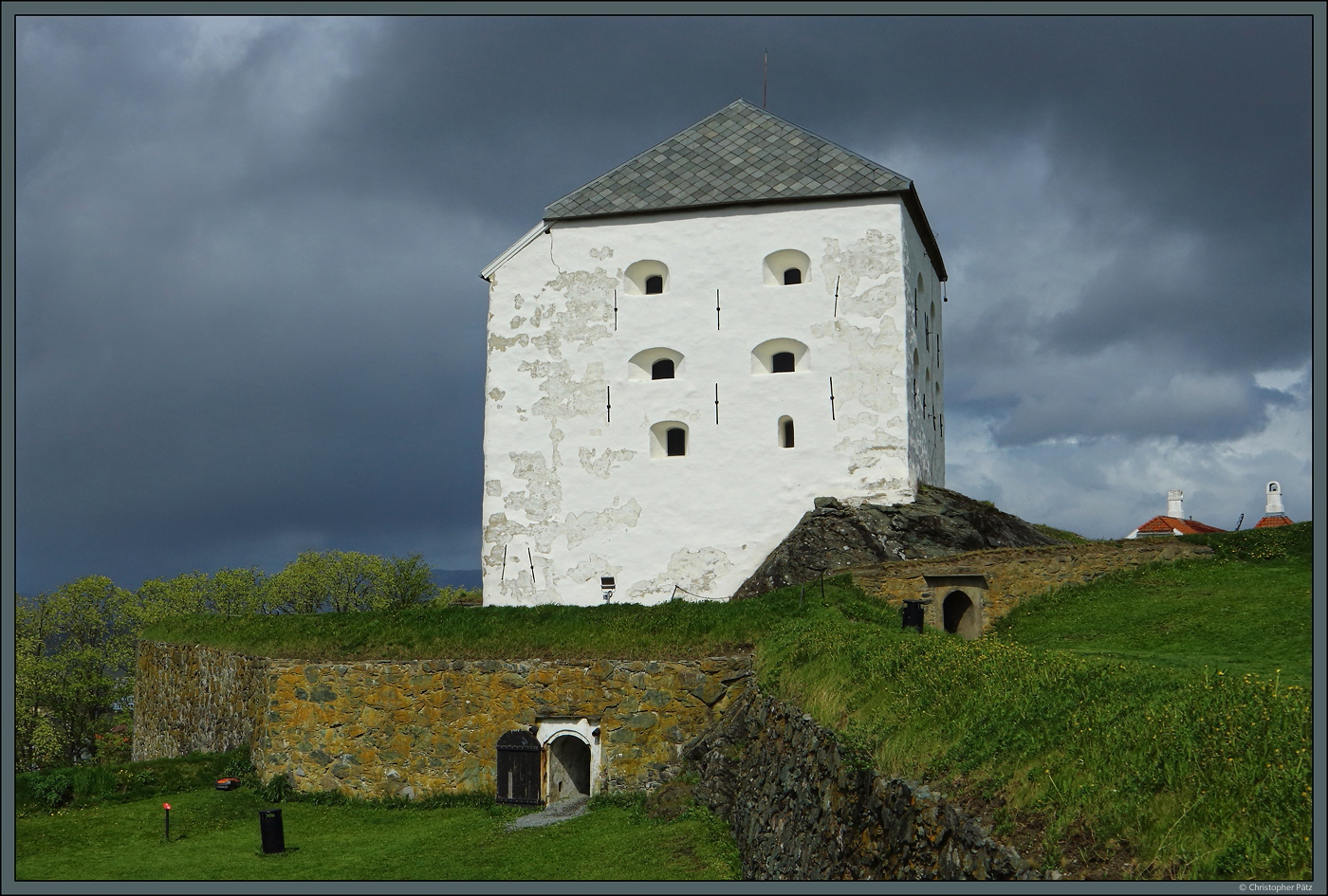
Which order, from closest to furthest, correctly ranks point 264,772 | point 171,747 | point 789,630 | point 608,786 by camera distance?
point 789,630 → point 608,786 → point 264,772 → point 171,747

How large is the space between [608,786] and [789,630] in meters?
3.73

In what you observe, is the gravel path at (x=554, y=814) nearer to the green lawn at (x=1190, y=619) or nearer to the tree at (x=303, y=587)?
the green lawn at (x=1190, y=619)

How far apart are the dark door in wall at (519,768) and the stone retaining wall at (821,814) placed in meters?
2.80

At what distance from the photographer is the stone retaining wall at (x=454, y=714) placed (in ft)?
52.9

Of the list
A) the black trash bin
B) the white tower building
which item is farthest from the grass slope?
the white tower building

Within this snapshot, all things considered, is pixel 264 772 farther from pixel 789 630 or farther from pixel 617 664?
pixel 789 630

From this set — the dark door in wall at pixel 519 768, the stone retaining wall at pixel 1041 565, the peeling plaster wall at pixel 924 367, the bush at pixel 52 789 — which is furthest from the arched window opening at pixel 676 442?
the bush at pixel 52 789

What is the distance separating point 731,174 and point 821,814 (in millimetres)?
18374

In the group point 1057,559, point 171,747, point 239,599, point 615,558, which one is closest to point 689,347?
point 615,558

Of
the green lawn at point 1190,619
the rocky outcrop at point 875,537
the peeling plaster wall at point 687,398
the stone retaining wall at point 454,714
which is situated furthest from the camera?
the peeling plaster wall at point 687,398

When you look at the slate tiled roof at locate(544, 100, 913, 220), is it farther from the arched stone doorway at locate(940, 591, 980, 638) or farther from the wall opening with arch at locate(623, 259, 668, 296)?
the arched stone doorway at locate(940, 591, 980, 638)

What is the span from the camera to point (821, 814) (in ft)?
29.9

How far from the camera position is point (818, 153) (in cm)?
2491

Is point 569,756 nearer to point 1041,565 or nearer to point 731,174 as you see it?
point 1041,565
